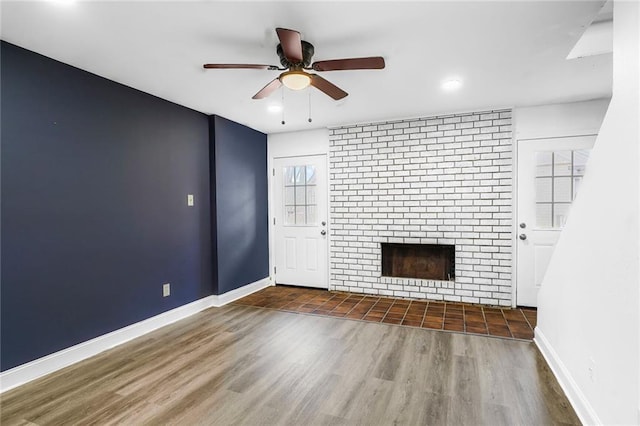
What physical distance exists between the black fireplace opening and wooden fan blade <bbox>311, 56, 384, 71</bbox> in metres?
2.84

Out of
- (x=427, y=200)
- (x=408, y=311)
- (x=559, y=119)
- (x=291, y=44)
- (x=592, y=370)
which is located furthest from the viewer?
(x=427, y=200)

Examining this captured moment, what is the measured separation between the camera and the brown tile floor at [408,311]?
133 inches

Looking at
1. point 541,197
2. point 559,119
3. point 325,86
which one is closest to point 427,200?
point 541,197

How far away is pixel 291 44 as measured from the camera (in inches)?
79.8

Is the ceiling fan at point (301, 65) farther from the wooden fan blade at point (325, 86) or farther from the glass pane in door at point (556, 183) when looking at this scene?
the glass pane in door at point (556, 183)

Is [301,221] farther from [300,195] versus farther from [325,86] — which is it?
[325,86]

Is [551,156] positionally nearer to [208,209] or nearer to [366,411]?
[366,411]

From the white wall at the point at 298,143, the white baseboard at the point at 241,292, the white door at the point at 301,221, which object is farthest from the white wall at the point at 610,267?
the white baseboard at the point at 241,292

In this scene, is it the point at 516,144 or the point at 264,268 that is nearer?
the point at 516,144

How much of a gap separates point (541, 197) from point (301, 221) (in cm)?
318

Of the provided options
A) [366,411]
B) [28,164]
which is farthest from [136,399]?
[28,164]

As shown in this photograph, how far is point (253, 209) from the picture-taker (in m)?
4.96

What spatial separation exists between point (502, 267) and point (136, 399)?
13.0ft

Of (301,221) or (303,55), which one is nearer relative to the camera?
(303,55)
